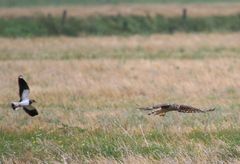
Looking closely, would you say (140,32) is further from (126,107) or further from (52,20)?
(126,107)

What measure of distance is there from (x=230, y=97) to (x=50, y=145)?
272 inches

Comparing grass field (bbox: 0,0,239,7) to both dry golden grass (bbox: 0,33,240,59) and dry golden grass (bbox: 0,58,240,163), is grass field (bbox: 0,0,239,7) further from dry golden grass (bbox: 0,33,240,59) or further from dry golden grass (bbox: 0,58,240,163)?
dry golden grass (bbox: 0,58,240,163)

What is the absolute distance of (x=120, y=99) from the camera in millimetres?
17703

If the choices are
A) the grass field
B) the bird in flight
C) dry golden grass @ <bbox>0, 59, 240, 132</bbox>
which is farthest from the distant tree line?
the bird in flight

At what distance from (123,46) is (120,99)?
1393 cm

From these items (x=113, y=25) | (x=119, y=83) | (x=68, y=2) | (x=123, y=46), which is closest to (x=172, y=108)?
(x=119, y=83)

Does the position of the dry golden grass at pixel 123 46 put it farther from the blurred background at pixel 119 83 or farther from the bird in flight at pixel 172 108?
the bird in flight at pixel 172 108

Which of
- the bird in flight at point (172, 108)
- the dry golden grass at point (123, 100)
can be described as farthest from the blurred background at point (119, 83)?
the bird in flight at point (172, 108)

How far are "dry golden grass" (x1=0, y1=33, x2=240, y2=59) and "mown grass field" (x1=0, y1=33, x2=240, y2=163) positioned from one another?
44 millimetres

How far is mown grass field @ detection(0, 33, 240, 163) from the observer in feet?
38.3

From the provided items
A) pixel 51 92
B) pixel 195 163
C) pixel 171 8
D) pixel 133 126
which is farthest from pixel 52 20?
pixel 195 163

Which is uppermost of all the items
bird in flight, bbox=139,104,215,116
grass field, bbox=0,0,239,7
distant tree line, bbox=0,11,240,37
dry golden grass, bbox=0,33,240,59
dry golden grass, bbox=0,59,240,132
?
bird in flight, bbox=139,104,215,116

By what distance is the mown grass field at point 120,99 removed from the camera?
1168 cm

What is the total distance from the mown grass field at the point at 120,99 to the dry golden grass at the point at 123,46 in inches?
1.7
